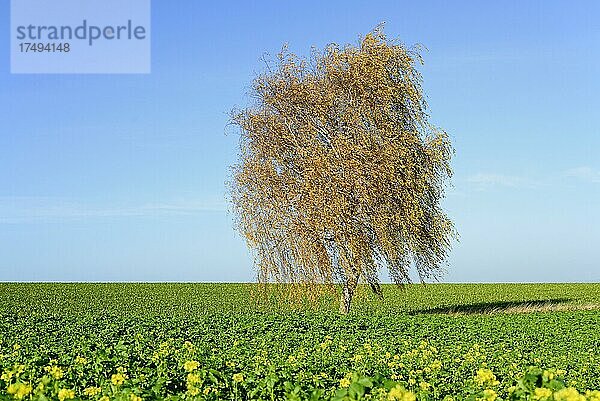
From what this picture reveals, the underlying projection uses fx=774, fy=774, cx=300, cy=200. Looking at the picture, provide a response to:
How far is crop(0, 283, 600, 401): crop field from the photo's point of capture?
7406 mm

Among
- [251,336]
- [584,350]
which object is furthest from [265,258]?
[584,350]

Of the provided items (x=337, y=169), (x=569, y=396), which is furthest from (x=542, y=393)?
(x=337, y=169)

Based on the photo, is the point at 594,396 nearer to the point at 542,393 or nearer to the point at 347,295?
the point at 542,393

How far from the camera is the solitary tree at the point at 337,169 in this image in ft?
83.0

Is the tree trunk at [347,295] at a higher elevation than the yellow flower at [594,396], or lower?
higher

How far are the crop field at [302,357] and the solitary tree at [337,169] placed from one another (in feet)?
9.73

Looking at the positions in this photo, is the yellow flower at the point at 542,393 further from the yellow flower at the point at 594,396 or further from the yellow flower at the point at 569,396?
the yellow flower at the point at 594,396

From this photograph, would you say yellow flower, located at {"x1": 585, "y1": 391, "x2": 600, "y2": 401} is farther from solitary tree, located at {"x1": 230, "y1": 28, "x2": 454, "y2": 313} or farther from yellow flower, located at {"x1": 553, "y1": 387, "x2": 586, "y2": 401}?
solitary tree, located at {"x1": 230, "y1": 28, "x2": 454, "y2": 313}

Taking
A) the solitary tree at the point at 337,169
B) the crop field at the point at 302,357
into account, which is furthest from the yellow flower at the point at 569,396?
the solitary tree at the point at 337,169

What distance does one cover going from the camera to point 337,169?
25359 mm

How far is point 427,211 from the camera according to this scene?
27.1 meters

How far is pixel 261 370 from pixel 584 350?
9.93 m

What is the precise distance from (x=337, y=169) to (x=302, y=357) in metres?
12.5

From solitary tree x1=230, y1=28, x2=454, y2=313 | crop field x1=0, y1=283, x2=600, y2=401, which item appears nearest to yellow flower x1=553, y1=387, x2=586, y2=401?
crop field x1=0, y1=283, x2=600, y2=401
